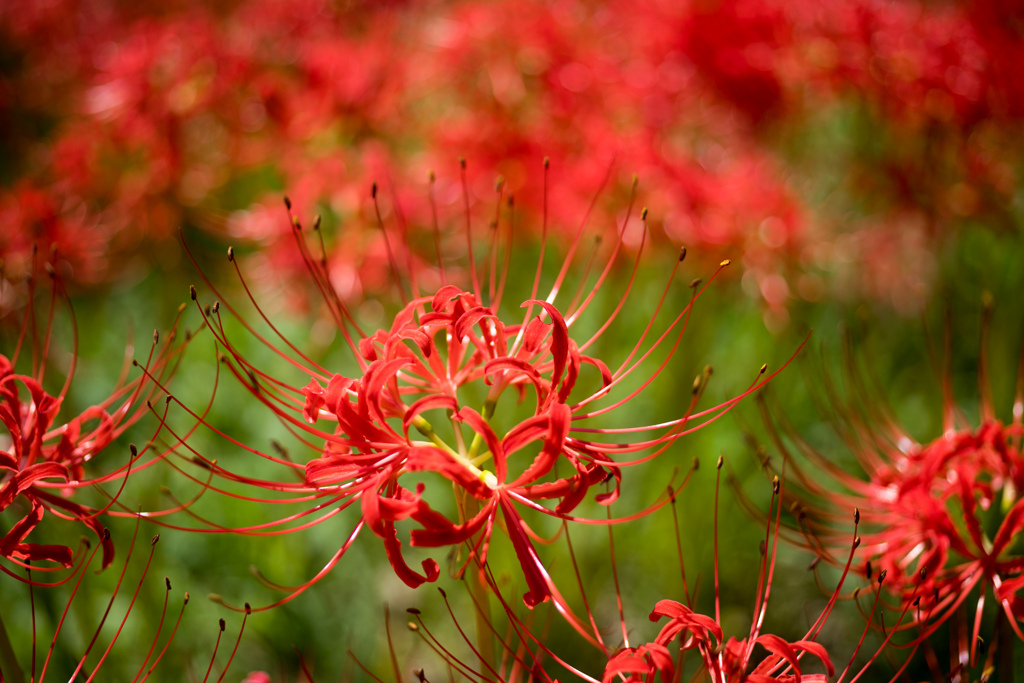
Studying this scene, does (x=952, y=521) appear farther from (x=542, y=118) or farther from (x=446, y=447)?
(x=542, y=118)

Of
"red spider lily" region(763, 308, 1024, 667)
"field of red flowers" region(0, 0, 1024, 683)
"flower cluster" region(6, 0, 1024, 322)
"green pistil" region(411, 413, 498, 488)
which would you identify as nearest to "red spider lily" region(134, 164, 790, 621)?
"green pistil" region(411, 413, 498, 488)

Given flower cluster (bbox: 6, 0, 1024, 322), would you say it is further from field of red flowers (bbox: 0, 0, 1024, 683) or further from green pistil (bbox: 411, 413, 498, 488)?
green pistil (bbox: 411, 413, 498, 488)

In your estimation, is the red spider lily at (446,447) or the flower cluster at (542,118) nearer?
the red spider lily at (446,447)

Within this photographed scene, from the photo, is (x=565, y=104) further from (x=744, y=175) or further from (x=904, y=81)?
(x=904, y=81)

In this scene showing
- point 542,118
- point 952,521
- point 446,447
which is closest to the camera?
point 446,447

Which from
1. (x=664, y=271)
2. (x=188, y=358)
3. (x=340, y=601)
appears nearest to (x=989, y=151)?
(x=664, y=271)

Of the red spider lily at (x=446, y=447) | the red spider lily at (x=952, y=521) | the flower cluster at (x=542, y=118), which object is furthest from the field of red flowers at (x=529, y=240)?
the red spider lily at (x=446, y=447)

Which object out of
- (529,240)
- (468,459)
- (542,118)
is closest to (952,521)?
(468,459)

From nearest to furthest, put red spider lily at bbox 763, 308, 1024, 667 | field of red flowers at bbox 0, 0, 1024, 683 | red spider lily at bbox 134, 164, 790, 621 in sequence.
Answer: red spider lily at bbox 134, 164, 790, 621 < red spider lily at bbox 763, 308, 1024, 667 < field of red flowers at bbox 0, 0, 1024, 683

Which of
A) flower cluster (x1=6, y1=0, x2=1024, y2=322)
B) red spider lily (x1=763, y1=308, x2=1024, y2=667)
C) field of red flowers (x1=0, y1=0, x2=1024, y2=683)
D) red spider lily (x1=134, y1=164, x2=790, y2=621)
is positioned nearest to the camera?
red spider lily (x1=134, y1=164, x2=790, y2=621)

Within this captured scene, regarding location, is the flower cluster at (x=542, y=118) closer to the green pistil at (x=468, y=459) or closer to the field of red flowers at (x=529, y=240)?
the field of red flowers at (x=529, y=240)

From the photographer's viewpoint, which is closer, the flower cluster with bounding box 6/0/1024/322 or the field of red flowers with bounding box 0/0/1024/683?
the field of red flowers with bounding box 0/0/1024/683
